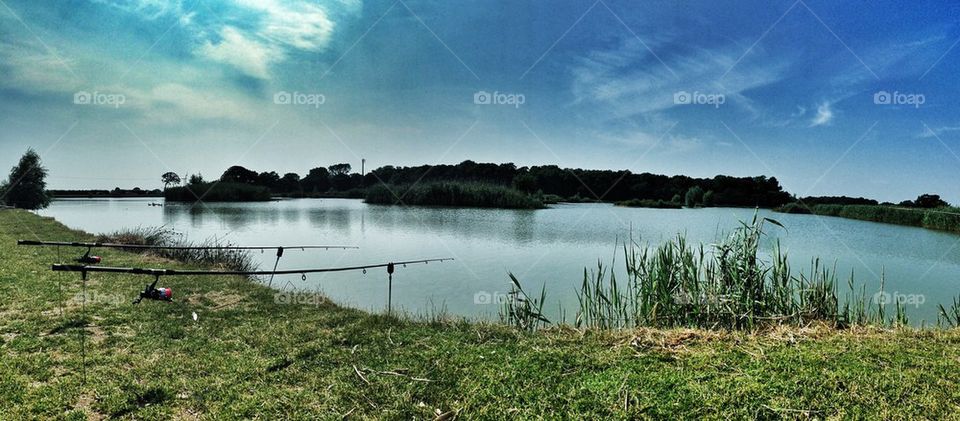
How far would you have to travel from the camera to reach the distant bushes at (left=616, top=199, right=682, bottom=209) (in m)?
34.6

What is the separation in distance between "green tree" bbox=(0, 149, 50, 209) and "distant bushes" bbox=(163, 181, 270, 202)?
9.23 metres

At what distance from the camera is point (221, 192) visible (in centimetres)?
4100

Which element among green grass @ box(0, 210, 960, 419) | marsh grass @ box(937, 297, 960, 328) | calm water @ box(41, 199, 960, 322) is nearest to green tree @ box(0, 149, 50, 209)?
calm water @ box(41, 199, 960, 322)

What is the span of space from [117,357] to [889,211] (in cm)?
3140

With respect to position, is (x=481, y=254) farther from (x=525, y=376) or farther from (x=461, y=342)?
(x=525, y=376)

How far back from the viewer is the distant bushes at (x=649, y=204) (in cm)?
3462

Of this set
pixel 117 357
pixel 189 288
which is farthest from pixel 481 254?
pixel 117 357

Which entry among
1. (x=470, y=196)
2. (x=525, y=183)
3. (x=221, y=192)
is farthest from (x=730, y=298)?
(x=221, y=192)

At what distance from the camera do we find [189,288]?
7.38 metres

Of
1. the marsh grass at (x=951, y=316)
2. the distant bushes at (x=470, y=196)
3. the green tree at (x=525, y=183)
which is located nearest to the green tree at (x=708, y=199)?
the distant bushes at (x=470, y=196)

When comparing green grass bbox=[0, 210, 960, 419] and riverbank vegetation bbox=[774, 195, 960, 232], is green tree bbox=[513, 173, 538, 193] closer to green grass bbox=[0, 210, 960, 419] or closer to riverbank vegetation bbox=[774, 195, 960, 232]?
riverbank vegetation bbox=[774, 195, 960, 232]

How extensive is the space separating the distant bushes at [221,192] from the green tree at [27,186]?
923 centimetres

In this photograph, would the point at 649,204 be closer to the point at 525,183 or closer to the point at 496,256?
the point at 525,183

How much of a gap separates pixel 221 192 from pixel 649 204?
37.4m
